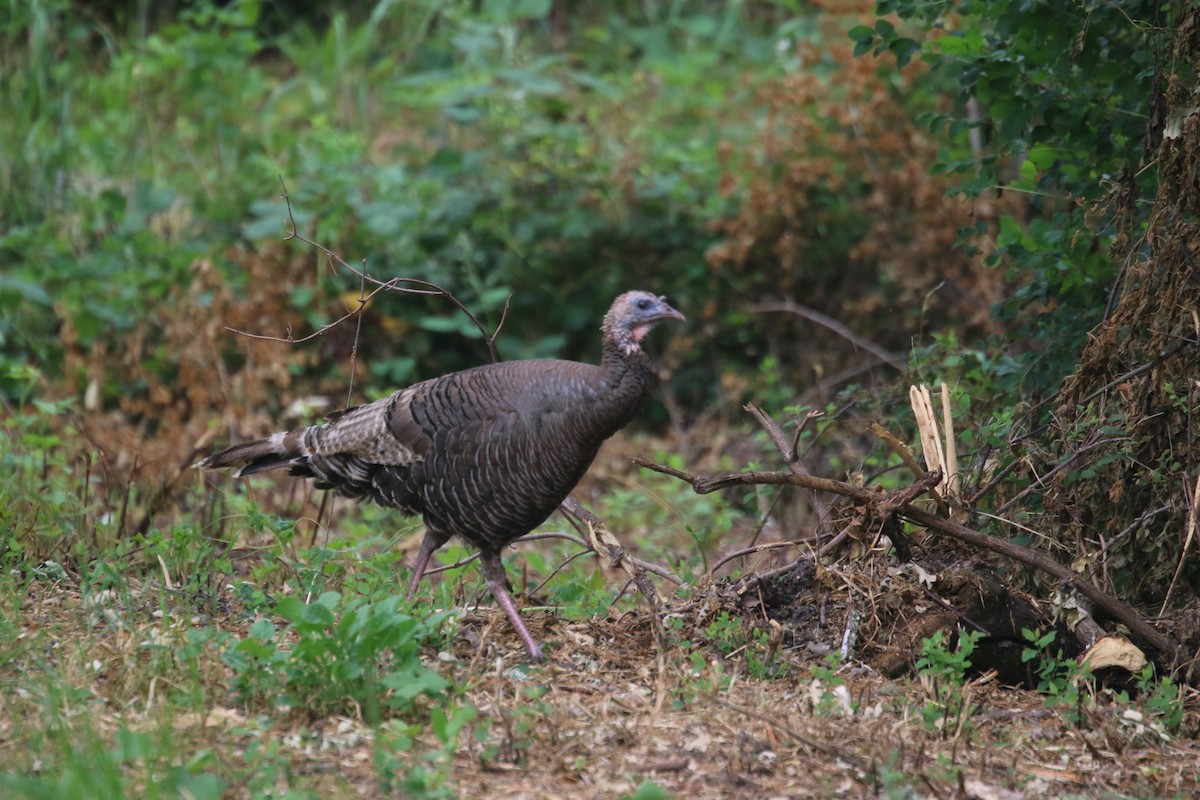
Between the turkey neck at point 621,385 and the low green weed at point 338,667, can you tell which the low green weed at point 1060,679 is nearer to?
the turkey neck at point 621,385

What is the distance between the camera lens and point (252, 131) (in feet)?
33.2

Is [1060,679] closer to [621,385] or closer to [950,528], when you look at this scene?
[950,528]

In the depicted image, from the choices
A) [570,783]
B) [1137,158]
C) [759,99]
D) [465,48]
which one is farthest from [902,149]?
[570,783]

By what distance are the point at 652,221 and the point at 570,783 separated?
606 cm

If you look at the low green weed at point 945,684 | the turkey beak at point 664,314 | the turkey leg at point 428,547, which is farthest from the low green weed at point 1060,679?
the turkey leg at point 428,547

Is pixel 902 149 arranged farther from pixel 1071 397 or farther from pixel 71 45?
pixel 71 45

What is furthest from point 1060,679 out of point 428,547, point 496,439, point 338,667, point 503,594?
point 428,547

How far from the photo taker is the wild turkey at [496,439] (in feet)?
15.4

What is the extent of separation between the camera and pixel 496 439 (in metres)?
4.80

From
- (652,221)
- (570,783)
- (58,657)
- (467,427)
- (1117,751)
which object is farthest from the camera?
(652,221)

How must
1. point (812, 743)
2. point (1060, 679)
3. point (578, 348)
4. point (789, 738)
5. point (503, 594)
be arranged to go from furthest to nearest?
1. point (578, 348)
2. point (503, 594)
3. point (1060, 679)
4. point (789, 738)
5. point (812, 743)

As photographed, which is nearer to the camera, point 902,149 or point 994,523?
point 994,523

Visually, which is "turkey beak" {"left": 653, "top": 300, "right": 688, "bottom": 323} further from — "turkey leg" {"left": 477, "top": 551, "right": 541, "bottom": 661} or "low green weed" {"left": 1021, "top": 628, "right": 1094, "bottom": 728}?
"low green weed" {"left": 1021, "top": 628, "right": 1094, "bottom": 728}

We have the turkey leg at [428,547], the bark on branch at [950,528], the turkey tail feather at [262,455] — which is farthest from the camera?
the turkey tail feather at [262,455]
